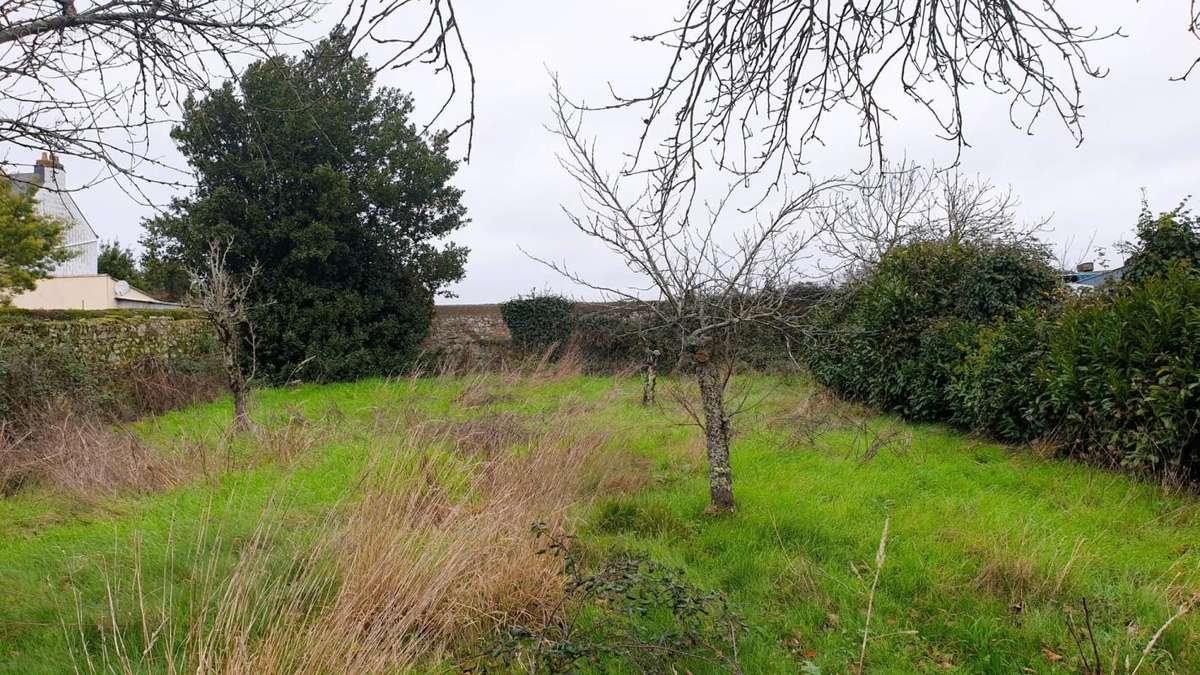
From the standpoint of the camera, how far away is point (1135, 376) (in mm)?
5375

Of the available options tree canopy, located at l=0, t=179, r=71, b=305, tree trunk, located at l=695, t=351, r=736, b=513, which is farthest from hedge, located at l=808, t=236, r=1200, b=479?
tree canopy, located at l=0, t=179, r=71, b=305

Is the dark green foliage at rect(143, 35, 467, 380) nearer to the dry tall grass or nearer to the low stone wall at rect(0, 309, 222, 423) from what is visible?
the low stone wall at rect(0, 309, 222, 423)

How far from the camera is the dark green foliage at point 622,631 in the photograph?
267cm

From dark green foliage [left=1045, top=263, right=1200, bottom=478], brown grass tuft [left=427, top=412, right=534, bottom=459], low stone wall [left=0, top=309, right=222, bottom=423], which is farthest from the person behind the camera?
low stone wall [left=0, top=309, right=222, bottom=423]

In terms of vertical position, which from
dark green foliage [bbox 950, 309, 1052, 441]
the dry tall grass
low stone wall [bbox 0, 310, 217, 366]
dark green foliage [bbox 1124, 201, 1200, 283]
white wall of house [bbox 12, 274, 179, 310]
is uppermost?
white wall of house [bbox 12, 274, 179, 310]

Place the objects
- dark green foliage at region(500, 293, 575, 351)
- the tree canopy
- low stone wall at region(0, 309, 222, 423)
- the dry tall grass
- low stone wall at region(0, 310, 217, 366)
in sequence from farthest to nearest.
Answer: dark green foliage at region(500, 293, 575, 351), the tree canopy, low stone wall at region(0, 310, 217, 366), low stone wall at region(0, 309, 222, 423), the dry tall grass

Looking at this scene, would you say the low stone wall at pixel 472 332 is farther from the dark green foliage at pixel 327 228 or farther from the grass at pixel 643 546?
the grass at pixel 643 546

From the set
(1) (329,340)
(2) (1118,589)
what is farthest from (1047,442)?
(1) (329,340)

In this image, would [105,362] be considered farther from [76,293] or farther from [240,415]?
[76,293]

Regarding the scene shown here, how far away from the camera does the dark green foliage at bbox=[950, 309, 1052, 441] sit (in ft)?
21.7

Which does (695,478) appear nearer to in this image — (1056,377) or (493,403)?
(1056,377)

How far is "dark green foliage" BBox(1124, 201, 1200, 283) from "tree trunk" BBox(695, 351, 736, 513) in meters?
4.55

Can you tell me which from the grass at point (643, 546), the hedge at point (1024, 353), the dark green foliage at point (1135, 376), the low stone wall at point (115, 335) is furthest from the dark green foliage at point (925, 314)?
the low stone wall at point (115, 335)

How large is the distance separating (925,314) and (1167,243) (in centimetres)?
286
